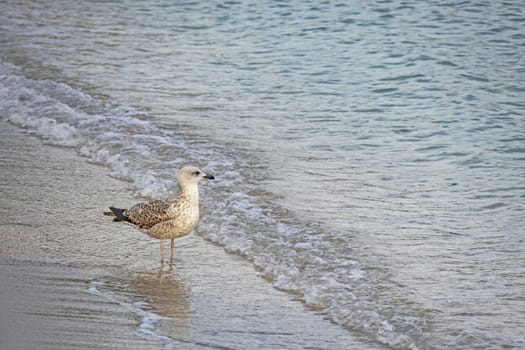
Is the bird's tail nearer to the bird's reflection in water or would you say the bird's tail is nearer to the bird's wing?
the bird's wing

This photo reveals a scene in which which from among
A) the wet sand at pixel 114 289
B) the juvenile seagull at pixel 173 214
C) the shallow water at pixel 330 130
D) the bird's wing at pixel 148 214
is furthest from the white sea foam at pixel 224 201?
the bird's wing at pixel 148 214

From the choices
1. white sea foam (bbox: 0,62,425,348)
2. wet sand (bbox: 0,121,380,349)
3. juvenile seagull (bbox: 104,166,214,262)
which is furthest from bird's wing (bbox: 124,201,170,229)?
white sea foam (bbox: 0,62,425,348)

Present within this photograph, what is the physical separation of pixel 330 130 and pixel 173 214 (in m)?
3.87

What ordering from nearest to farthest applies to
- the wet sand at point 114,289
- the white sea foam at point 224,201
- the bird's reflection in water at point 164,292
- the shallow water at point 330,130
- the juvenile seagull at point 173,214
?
1. the wet sand at point 114,289
2. the bird's reflection in water at point 164,292
3. the white sea foam at point 224,201
4. the shallow water at point 330,130
5. the juvenile seagull at point 173,214

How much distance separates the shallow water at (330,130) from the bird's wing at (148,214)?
63cm

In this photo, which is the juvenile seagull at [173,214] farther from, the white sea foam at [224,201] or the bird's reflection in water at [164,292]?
the white sea foam at [224,201]

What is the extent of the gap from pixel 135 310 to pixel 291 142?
4.39m

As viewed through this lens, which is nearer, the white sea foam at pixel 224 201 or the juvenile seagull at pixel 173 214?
the white sea foam at pixel 224 201

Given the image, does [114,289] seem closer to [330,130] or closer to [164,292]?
[164,292]

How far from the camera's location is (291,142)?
10031 mm

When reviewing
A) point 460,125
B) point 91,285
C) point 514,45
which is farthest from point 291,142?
point 514,45

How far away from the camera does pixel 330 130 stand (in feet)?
34.3

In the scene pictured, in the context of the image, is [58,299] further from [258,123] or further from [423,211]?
[258,123]

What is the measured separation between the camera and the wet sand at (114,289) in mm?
5480
